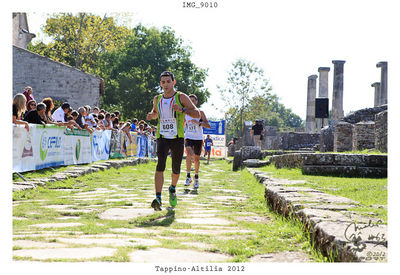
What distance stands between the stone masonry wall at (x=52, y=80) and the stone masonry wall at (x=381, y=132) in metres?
18.5

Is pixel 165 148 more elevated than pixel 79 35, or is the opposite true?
pixel 79 35

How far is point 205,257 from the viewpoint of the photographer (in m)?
3.27

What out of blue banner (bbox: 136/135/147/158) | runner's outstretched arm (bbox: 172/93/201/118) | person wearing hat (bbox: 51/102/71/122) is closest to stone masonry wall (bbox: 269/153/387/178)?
runner's outstretched arm (bbox: 172/93/201/118)

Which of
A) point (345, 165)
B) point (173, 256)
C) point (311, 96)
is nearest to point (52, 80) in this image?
point (311, 96)

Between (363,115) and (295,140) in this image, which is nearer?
(363,115)

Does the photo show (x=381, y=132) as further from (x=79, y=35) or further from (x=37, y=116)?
(x=79, y=35)

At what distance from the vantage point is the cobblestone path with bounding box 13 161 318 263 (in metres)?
3.28

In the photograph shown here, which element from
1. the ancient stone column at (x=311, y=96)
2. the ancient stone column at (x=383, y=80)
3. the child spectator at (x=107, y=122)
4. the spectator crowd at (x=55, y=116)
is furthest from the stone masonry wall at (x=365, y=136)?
the ancient stone column at (x=311, y=96)

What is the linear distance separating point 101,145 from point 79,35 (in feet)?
73.9

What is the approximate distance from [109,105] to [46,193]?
31.9 meters

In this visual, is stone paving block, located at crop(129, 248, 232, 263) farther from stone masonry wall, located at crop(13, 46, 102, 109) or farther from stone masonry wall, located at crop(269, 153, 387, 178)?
stone masonry wall, located at crop(13, 46, 102, 109)

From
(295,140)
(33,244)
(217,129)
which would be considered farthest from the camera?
(217,129)

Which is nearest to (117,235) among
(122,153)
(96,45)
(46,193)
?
(46,193)

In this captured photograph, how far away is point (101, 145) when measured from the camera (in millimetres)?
14430
